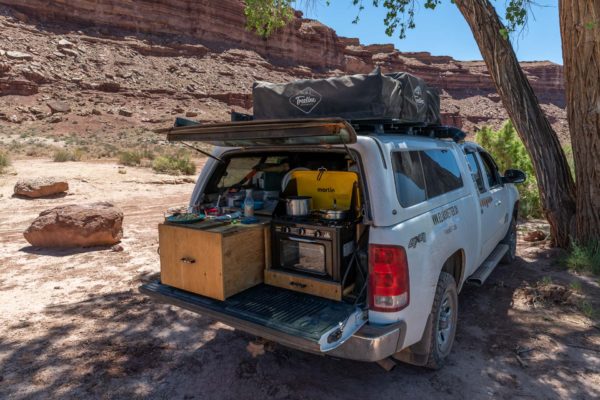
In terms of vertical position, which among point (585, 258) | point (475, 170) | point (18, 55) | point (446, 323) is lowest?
point (585, 258)

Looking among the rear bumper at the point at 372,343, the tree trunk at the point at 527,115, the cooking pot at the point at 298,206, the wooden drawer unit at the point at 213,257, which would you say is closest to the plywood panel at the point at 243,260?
the wooden drawer unit at the point at 213,257

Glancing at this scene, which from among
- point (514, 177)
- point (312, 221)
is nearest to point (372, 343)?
point (312, 221)

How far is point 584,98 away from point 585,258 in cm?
213

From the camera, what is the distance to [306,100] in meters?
→ 3.95

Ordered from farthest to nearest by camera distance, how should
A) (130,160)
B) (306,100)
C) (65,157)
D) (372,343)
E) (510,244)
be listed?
(130,160), (65,157), (510,244), (306,100), (372,343)

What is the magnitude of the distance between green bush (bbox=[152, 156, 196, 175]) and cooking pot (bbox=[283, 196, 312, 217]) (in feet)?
50.2

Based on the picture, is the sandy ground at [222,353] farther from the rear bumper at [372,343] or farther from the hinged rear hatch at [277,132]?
the hinged rear hatch at [277,132]

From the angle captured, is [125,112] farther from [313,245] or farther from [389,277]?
[389,277]

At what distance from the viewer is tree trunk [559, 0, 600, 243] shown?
5629 mm

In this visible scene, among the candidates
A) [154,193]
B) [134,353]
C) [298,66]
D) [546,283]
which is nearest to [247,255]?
[134,353]

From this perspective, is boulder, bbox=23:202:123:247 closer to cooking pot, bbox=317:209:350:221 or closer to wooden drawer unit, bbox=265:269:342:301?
wooden drawer unit, bbox=265:269:342:301

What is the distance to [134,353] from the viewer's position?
376cm

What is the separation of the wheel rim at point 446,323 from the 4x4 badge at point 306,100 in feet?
6.38

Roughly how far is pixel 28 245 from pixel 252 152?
5.44 m
